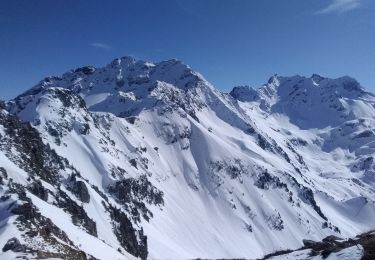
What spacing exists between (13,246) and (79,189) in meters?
104

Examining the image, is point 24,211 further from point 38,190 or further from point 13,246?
point 38,190

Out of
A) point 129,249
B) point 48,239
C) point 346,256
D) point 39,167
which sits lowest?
point 346,256

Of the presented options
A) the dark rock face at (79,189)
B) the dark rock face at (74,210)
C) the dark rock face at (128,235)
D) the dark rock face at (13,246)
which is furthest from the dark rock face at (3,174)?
the dark rock face at (128,235)

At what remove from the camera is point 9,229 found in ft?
165

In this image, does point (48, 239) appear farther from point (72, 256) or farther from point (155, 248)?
point (155, 248)

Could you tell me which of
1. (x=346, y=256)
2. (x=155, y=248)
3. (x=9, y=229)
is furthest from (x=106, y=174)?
(x=346, y=256)

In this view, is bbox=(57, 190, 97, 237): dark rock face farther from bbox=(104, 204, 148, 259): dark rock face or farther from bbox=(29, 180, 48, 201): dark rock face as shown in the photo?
bbox=(104, 204, 148, 259): dark rock face

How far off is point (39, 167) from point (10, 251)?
84187 millimetres

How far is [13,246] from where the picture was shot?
4588 cm

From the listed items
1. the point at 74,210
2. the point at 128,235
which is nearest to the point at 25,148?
the point at 74,210

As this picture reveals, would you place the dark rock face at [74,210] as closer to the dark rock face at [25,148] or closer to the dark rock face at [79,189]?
the dark rock face at [25,148]

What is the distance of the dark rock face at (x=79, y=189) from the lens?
14650 cm

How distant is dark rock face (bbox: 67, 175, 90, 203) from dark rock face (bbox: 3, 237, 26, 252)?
326ft

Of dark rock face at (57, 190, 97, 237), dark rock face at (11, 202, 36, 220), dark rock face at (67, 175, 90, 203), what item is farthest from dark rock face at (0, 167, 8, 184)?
dark rock face at (67, 175, 90, 203)
